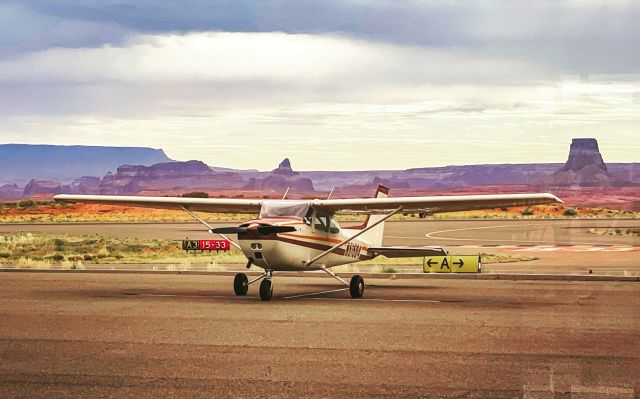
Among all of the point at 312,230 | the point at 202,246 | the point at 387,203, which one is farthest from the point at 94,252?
the point at 387,203

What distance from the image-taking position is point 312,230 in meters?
21.9

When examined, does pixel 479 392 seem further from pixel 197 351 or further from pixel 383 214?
pixel 383 214

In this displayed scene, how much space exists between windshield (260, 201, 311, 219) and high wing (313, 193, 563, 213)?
0.36 metres

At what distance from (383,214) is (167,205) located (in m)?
5.49

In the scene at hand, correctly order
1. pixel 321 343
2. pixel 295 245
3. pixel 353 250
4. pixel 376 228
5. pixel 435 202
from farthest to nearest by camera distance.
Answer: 1. pixel 376 228
2. pixel 353 250
3. pixel 435 202
4. pixel 295 245
5. pixel 321 343

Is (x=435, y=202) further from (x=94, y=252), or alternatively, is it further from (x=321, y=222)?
(x=94, y=252)

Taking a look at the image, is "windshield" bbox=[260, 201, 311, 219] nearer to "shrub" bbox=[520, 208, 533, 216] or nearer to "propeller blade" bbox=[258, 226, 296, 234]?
"propeller blade" bbox=[258, 226, 296, 234]

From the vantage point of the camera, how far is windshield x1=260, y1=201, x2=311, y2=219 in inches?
859

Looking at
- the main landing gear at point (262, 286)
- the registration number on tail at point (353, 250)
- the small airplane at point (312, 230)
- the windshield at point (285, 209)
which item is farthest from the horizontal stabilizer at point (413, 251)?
the main landing gear at point (262, 286)

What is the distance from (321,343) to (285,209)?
8606mm

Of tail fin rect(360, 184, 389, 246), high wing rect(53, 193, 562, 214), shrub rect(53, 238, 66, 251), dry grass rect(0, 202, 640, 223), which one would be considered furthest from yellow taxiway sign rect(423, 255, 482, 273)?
dry grass rect(0, 202, 640, 223)

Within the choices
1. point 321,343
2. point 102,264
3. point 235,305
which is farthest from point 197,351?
point 102,264

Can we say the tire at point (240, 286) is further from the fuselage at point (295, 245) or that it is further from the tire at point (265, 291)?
the tire at point (265, 291)

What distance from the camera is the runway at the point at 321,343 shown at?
10.1 meters
